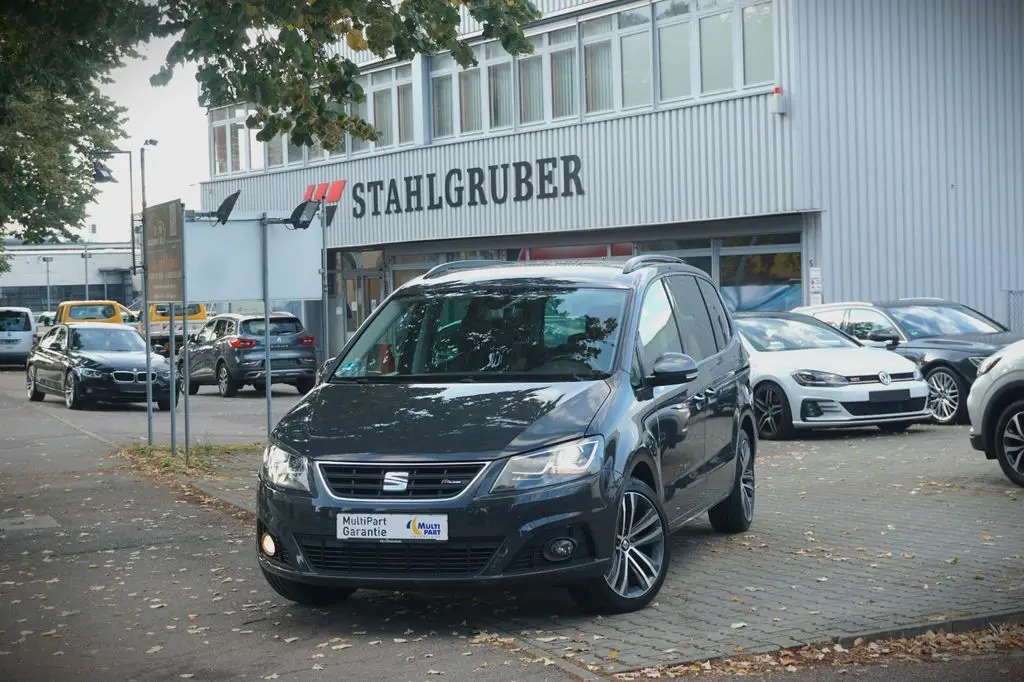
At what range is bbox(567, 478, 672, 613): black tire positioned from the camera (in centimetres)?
730

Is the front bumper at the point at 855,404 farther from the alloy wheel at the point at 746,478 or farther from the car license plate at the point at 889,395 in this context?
the alloy wheel at the point at 746,478

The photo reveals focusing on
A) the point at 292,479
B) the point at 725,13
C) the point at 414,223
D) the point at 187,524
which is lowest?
the point at 187,524

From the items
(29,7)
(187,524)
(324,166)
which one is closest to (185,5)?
(29,7)

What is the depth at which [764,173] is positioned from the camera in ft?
86.1

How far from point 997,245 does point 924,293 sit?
2369mm

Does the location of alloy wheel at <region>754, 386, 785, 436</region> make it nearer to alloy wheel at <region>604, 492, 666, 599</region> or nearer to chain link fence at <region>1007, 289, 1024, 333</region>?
alloy wheel at <region>604, 492, 666, 599</region>

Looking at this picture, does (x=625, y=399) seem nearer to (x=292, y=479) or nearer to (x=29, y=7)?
(x=292, y=479)

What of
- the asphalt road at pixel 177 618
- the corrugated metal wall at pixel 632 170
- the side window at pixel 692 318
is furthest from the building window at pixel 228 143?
the side window at pixel 692 318

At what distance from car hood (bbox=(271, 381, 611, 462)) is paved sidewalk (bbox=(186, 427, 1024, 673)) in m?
0.91

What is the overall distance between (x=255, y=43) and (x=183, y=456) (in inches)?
218

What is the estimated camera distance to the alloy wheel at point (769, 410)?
17.2 metres

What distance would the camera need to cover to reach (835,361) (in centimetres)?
1709

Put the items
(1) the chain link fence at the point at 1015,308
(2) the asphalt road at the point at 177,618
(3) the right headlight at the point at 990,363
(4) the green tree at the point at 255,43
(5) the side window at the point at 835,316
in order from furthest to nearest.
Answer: (1) the chain link fence at the point at 1015,308, (5) the side window at the point at 835,316, (3) the right headlight at the point at 990,363, (4) the green tree at the point at 255,43, (2) the asphalt road at the point at 177,618

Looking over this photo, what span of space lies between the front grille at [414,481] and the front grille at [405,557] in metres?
0.22
